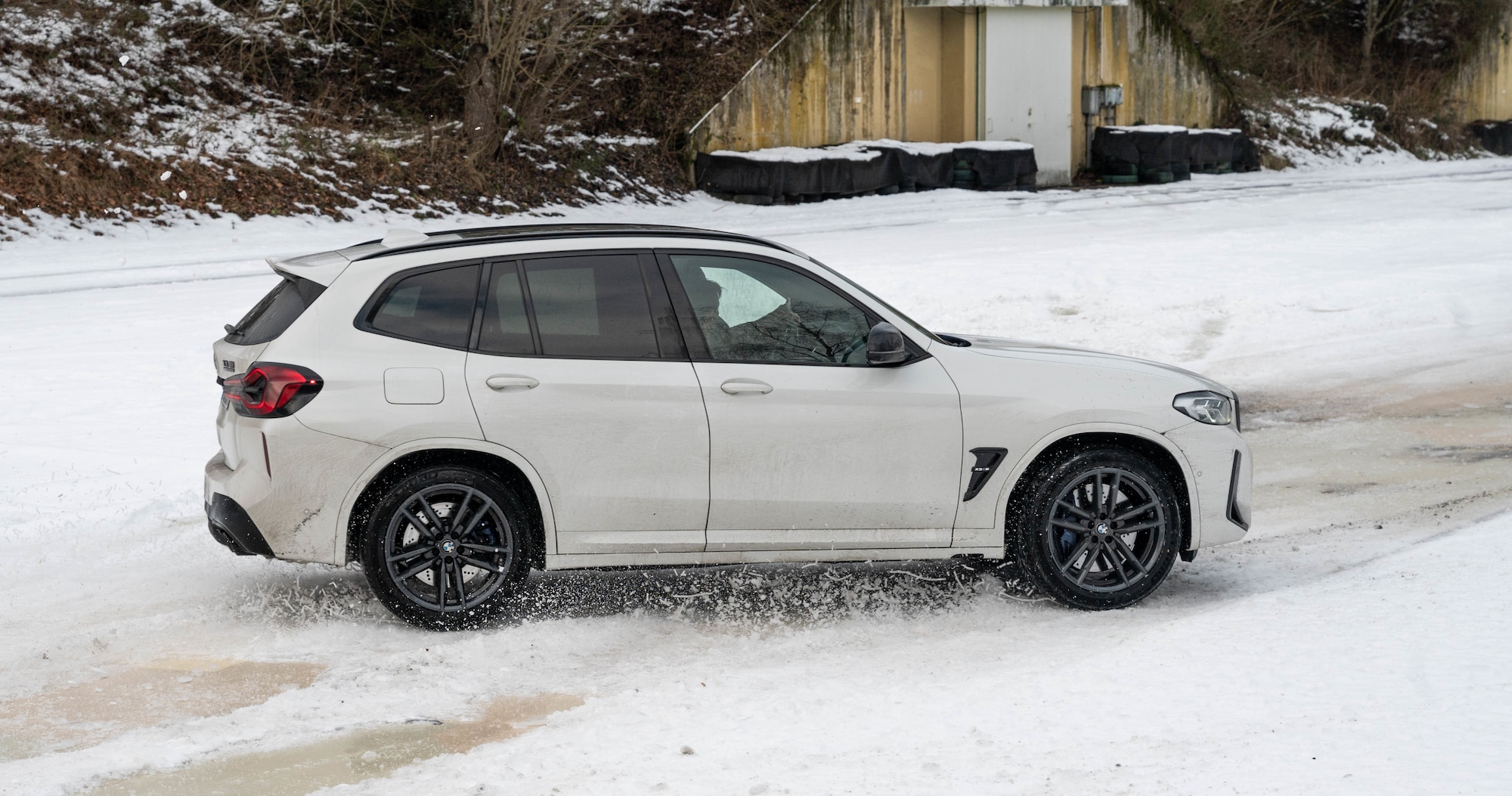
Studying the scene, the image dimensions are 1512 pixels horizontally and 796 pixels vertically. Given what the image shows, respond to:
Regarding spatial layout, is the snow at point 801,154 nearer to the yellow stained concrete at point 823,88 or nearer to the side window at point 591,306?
the yellow stained concrete at point 823,88

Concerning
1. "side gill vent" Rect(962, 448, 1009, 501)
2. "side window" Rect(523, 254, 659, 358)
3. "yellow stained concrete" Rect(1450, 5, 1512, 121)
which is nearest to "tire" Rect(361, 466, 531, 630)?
"side window" Rect(523, 254, 659, 358)

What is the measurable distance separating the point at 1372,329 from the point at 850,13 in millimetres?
16953

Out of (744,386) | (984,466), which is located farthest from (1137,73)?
(744,386)

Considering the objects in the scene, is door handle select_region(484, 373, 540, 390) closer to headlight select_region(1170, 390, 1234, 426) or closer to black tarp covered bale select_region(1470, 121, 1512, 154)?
headlight select_region(1170, 390, 1234, 426)

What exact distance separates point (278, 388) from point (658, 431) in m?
1.51

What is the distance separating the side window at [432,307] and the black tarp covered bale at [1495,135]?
42907mm

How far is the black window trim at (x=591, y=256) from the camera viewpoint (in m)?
6.08

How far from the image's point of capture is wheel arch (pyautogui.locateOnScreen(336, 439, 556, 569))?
19.4 ft

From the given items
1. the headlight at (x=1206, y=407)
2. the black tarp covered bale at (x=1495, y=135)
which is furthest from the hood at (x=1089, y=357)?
the black tarp covered bale at (x=1495, y=135)

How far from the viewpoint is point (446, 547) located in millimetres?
5980

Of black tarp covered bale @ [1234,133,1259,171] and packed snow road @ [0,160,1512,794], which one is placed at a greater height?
black tarp covered bale @ [1234,133,1259,171]

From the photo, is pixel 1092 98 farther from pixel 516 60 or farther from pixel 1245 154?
pixel 516 60

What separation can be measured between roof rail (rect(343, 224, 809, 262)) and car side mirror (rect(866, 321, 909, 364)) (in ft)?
1.66

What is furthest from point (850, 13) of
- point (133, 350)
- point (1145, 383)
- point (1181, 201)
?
point (1145, 383)
